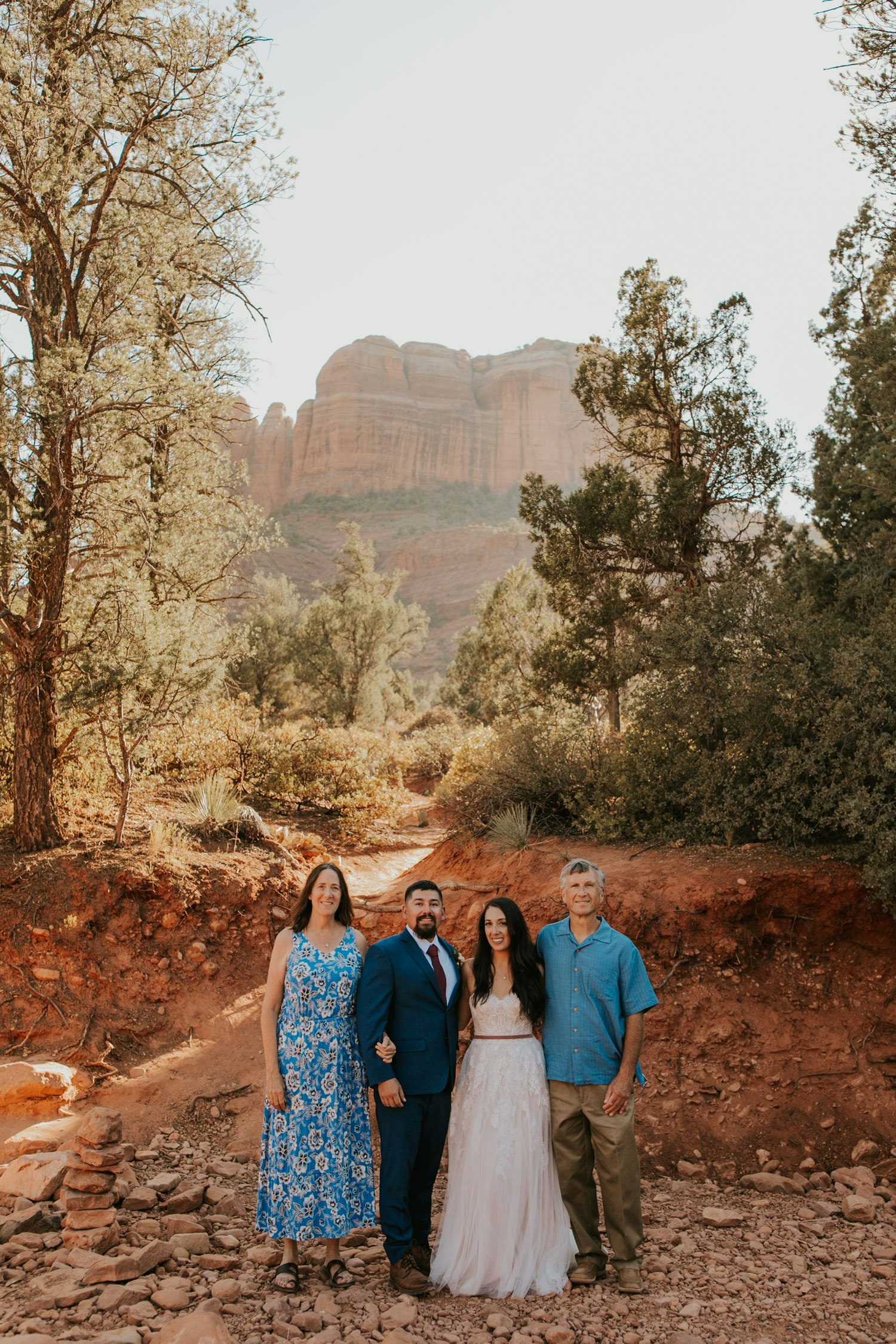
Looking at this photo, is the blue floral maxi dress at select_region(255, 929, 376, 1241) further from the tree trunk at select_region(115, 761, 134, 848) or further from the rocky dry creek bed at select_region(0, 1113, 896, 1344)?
the tree trunk at select_region(115, 761, 134, 848)

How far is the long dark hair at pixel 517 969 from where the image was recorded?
4.35 meters

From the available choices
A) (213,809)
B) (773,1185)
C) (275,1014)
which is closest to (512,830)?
(213,809)

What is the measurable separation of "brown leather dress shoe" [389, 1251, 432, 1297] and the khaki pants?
0.73m

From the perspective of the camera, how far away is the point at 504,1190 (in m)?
4.09

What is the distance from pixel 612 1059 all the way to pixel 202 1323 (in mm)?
2023

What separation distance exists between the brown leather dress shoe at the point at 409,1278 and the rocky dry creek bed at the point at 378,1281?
0.15 ft

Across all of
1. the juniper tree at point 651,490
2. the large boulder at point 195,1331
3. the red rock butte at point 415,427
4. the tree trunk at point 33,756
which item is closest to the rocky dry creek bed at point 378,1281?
the large boulder at point 195,1331

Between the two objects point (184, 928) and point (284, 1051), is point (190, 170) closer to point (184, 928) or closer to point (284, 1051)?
point (184, 928)

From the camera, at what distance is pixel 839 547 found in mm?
11156

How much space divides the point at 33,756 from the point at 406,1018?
6.21 m

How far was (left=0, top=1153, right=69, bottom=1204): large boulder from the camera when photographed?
4.83 metres

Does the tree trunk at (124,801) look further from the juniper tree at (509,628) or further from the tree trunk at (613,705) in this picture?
the juniper tree at (509,628)

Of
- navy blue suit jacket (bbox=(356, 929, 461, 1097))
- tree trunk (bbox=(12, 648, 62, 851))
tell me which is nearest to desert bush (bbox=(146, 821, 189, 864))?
tree trunk (bbox=(12, 648, 62, 851))

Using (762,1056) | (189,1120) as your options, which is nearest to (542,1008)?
(762,1056)
